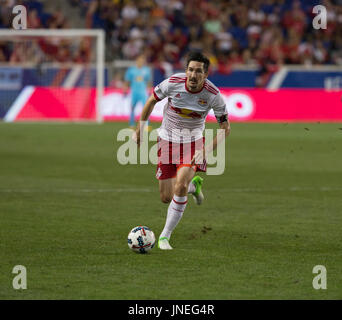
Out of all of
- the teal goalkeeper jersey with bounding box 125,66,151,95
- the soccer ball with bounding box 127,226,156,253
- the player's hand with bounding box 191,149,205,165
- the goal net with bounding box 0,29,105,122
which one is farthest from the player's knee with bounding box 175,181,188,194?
the goal net with bounding box 0,29,105,122

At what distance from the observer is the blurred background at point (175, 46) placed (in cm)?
2847

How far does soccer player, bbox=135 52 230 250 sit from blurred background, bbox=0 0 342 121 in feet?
61.4

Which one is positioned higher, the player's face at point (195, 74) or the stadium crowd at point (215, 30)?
the stadium crowd at point (215, 30)

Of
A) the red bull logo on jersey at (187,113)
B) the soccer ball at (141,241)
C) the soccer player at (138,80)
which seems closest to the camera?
the soccer ball at (141,241)

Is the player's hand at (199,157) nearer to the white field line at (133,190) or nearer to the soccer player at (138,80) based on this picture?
the white field line at (133,190)

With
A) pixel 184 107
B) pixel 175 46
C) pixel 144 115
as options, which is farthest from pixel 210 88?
pixel 175 46

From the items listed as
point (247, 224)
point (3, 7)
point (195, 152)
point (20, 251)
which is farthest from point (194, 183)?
point (3, 7)

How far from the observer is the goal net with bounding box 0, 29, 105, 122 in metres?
27.4

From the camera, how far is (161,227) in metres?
9.78

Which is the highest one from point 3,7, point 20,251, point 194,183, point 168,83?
point 3,7

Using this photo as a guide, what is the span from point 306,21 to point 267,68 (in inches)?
199

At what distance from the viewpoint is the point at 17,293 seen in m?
6.39

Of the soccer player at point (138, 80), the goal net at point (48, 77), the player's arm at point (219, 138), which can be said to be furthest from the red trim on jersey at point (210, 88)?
the goal net at point (48, 77)
